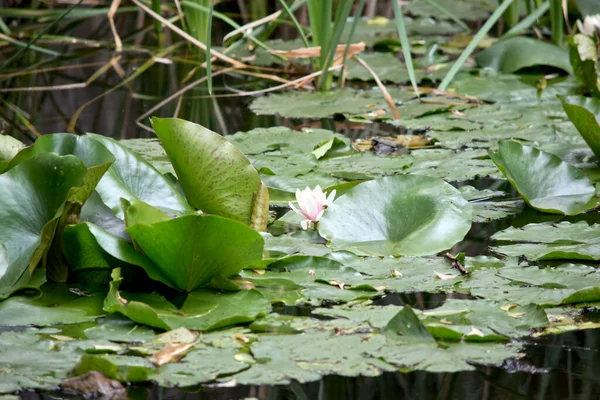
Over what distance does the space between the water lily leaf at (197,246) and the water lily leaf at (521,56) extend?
1.92m

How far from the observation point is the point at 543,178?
1708mm

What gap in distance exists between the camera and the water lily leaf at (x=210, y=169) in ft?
4.74

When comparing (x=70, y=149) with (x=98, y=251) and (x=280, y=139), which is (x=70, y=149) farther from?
(x=280, y=139)

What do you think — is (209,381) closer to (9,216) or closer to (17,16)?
(9,216)

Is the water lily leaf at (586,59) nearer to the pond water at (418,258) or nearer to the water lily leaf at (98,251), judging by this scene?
the pond water at (418,258)

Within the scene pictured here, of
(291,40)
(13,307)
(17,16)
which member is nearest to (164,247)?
(13,307)

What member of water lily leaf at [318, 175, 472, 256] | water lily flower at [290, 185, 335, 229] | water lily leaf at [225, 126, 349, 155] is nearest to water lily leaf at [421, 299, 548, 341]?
water lily leaf at [318, 175, 472, 256]

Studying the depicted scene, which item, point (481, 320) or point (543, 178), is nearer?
point (481, 320)

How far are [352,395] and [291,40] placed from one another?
2.77 metres

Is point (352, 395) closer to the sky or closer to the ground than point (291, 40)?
closer to the ground

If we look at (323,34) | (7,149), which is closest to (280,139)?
(323,34)

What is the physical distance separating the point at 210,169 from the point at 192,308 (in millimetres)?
324

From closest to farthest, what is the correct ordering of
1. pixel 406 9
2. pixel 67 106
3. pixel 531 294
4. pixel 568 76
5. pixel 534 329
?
pixel 534 329 → pixel 531 294 → pixel 67 106 → pixel 568 76 → pixel 406 9

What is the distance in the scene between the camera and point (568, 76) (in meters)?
2.92
